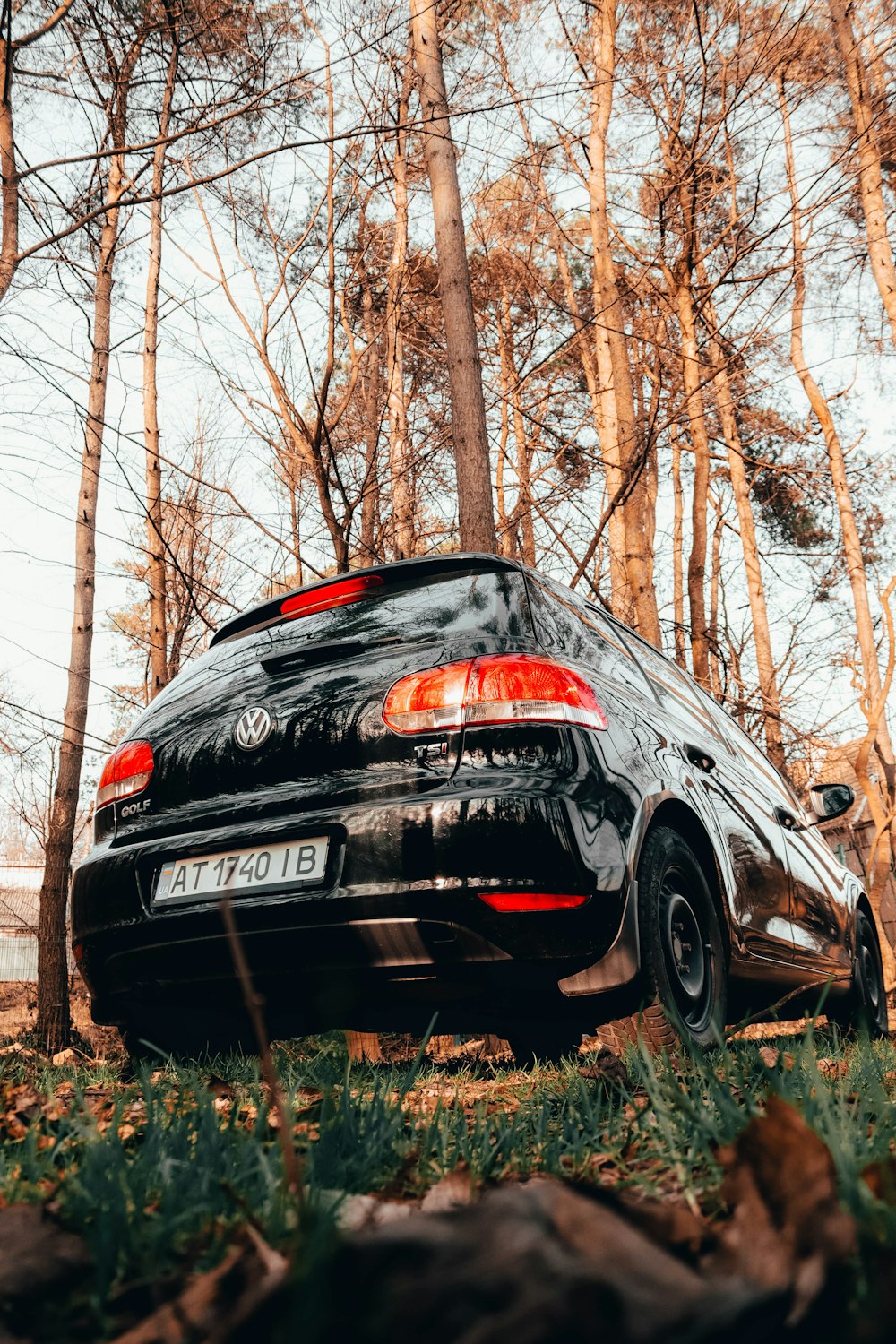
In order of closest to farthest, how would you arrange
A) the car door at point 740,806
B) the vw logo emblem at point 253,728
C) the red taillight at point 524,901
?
the red taillight at point 524,901 < the vw logo emblem at point 253,728 < the car door at point 740,806

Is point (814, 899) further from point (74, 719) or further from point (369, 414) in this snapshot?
point (369, 414)

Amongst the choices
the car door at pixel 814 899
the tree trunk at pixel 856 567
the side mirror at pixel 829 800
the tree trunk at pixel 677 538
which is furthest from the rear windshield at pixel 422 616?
the tree trunk at pixel 677 538

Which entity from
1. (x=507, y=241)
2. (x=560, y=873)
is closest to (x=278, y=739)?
(x=560, y=873)

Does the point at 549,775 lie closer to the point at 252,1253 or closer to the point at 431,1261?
the point at 252,1253

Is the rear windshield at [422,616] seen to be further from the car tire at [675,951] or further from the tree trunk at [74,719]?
the tree trunk at [74,719]

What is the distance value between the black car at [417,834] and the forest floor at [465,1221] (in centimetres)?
57

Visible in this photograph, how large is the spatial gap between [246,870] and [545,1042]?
3.44ft

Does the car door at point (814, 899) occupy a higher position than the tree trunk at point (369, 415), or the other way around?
the tree trunk at point (369, 415)

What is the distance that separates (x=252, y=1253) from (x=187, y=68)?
691cm

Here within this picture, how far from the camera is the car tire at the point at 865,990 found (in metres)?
5.15

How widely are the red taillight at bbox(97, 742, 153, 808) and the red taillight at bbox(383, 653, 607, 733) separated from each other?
942mm

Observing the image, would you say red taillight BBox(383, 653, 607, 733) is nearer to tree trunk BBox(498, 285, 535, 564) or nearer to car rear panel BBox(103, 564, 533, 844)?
car rear panel BBox(103, 564, 533, 844)

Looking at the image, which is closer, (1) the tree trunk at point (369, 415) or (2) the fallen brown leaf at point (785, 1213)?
(2) the fallen brown leaf at point (785, 1213)

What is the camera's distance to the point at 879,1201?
1.03 m
